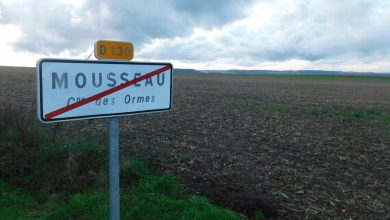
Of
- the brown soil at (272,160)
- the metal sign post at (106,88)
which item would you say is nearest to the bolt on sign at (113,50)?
the metal sign post at (106,88)

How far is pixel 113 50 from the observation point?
7.98 ft

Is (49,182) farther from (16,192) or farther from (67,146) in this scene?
(67,146)

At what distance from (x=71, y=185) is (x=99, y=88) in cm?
298

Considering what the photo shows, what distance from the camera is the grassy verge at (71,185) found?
4.13 metres

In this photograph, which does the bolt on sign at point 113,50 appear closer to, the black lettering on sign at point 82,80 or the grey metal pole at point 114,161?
the black lettering on sign at point 82,80

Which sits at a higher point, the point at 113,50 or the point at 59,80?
the point at 113,50

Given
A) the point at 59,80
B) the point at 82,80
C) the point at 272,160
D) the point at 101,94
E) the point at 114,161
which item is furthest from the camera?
the point at 272,160

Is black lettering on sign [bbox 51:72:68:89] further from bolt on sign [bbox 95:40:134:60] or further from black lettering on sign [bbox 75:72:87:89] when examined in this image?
bolt on sign [bbox 95:40:134:60]

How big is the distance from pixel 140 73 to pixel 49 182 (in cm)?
320

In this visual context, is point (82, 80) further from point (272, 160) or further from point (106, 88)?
point (272, 160)

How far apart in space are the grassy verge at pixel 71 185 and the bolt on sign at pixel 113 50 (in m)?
2.24

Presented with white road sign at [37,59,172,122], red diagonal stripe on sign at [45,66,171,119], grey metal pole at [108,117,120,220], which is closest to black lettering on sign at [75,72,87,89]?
white road sign at [37,59,172,122]

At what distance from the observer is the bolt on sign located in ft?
7.70

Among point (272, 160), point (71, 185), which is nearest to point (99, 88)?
point (71, 185)
